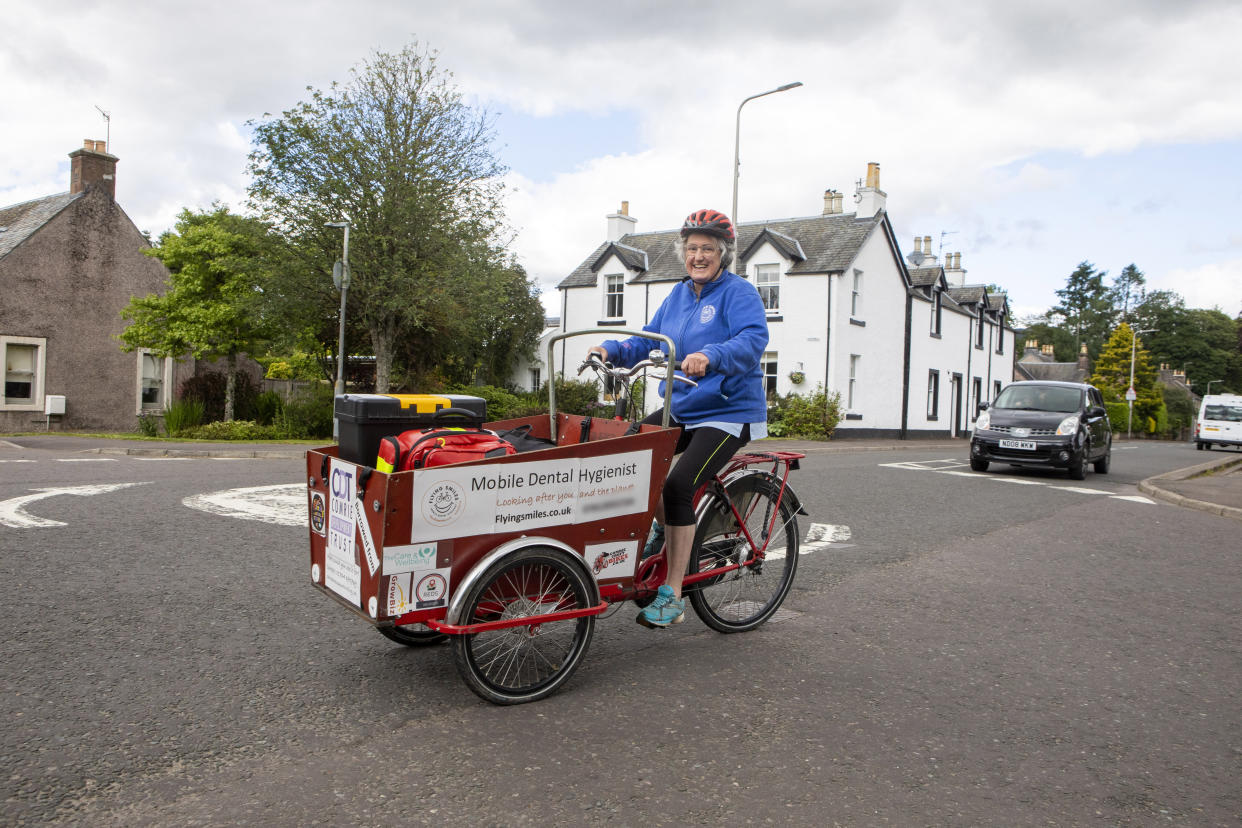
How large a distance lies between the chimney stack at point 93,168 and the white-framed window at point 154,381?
5.19 meters

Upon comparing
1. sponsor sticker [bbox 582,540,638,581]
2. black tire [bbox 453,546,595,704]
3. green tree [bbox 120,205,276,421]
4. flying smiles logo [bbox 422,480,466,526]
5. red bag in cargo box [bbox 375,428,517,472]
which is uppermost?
green tree [bbox 120,205,276,421]

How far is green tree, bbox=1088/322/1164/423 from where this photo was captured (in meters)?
61.0

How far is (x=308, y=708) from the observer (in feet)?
10.8

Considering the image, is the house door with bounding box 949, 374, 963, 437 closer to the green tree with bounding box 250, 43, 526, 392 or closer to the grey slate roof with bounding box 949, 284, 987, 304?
the grey slate roof with bounding box 949, 284, 987, 304

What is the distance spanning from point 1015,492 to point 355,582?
35.9ft

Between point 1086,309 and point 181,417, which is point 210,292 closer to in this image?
point 181,417

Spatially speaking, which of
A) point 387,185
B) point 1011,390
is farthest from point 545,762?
point 387,185

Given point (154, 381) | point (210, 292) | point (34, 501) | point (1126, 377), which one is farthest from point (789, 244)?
point (1126, 377)

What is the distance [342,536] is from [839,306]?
28.4m

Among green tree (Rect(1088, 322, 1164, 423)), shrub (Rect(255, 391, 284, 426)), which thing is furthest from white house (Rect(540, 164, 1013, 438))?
green tree (Rect(1088, 322, 1164, 423))

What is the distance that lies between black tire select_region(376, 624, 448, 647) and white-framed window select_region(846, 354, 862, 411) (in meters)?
29.0

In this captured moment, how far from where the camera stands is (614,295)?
34.7m

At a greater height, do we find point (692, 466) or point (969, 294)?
point (969, 294)

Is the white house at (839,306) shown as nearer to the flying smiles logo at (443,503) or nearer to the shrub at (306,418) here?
the shrub at (306,418)
